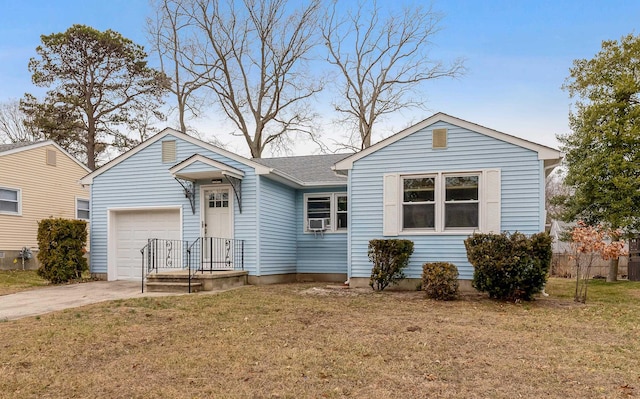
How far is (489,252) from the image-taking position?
866 centimetres

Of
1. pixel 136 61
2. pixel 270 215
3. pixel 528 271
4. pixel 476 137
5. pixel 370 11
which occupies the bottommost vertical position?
pixel 528 271

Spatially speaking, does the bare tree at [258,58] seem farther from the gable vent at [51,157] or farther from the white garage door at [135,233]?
the white garage door at [135,233]

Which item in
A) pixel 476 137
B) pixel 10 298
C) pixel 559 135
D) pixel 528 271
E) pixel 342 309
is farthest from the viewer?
pixel 559 135

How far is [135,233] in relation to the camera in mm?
13352

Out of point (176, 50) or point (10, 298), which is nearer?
point (10, 298)

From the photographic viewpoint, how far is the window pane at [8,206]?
659 inches

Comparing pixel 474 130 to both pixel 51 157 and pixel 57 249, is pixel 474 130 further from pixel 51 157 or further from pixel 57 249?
pixel 51 157

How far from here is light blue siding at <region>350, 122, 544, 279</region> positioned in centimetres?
1013

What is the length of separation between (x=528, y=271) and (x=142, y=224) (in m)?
10.1

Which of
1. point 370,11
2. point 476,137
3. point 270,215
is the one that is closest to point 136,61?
point 370,11

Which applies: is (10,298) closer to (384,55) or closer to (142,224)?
(142,224)

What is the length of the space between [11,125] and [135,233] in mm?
22271

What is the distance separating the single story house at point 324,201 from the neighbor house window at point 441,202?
0.02m

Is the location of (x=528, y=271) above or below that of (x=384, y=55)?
below
